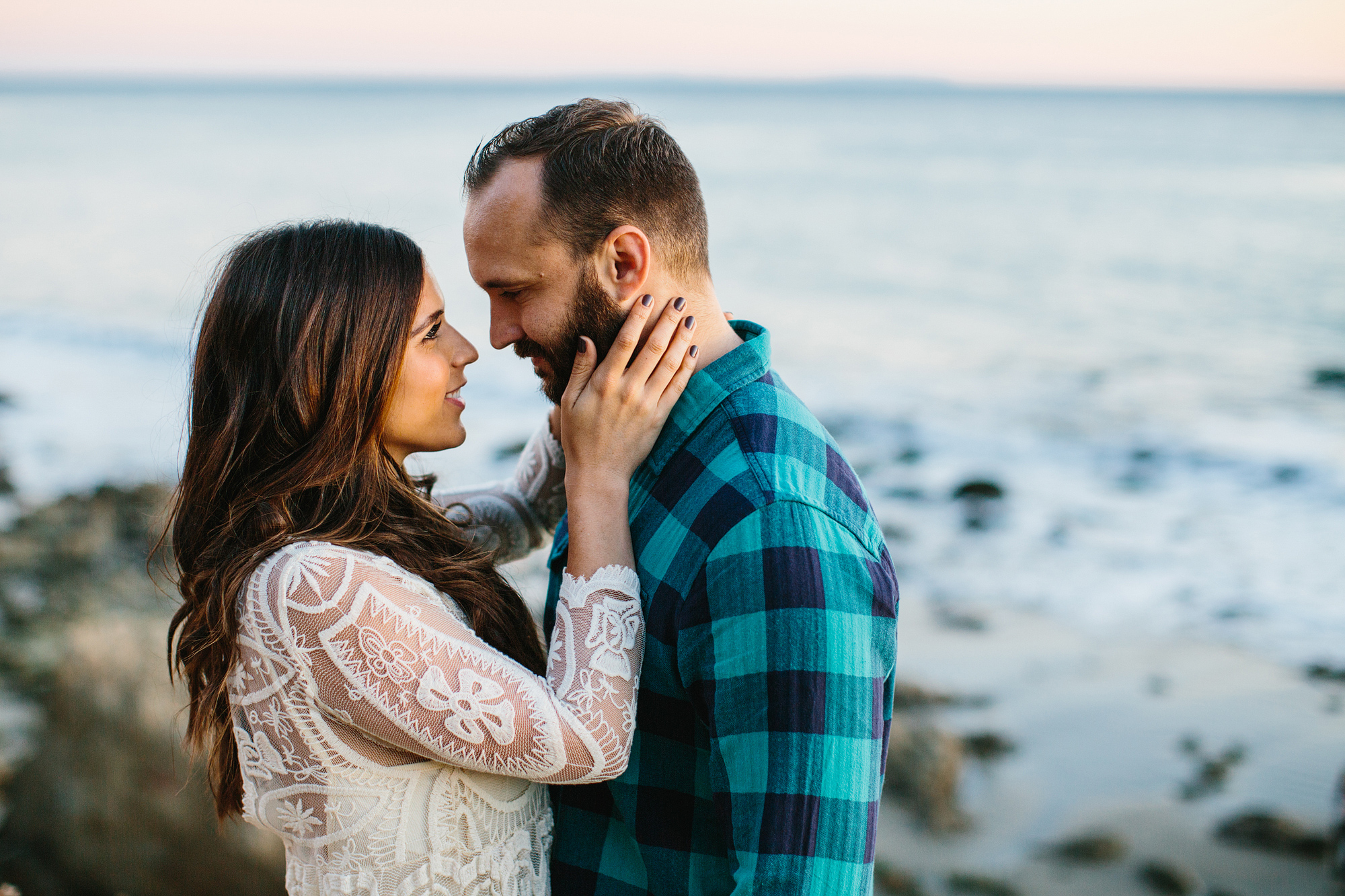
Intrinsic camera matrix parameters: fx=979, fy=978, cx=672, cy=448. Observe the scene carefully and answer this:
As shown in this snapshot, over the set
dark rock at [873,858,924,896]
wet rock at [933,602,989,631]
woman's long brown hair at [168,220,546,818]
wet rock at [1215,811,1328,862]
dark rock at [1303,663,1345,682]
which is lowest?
wet rock at [933,602,989,631]

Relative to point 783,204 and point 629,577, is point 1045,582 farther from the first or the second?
point 783,204

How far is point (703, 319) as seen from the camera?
6.52ft

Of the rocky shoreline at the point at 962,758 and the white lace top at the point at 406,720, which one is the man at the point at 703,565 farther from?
the rocky shoreline at the point at 962,758

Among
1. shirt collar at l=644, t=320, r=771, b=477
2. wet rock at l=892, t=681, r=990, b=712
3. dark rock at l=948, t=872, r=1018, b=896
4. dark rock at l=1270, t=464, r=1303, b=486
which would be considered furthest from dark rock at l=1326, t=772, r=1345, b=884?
dark rock at l=1270, t=464, r=1303, b=486

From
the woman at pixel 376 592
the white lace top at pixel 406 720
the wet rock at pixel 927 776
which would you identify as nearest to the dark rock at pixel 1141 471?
the wet rock at pixel 927 776

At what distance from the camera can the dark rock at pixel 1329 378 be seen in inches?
592

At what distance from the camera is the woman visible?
1.69m

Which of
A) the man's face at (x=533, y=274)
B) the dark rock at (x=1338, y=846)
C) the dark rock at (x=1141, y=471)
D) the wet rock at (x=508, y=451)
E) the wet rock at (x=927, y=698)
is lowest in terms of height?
the wet rock at (x=508, y=451)

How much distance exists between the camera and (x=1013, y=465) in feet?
38.9

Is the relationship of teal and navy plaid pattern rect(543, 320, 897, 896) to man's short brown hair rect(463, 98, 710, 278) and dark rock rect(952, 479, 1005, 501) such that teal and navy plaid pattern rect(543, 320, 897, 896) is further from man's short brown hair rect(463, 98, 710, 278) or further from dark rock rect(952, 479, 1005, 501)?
dark rock rect(952, 479, 1005, 501)

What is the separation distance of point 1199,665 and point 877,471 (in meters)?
4.71

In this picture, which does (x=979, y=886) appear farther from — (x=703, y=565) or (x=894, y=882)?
(x=703, y=565)

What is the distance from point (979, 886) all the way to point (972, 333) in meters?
16.3

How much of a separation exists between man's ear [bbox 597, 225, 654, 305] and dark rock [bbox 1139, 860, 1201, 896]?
423 cm
